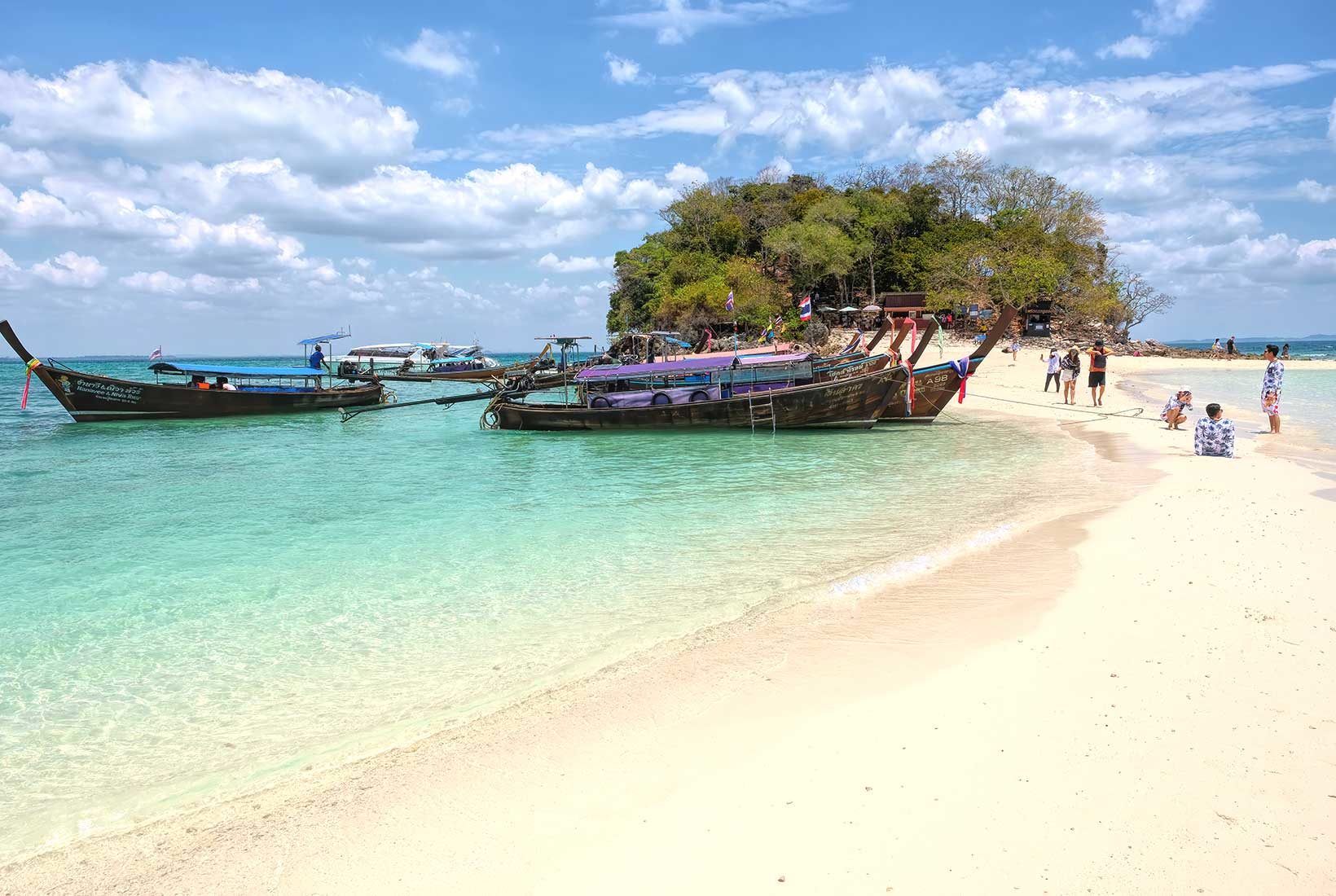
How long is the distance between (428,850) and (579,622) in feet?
10.7

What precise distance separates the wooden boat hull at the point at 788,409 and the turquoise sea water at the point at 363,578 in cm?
222

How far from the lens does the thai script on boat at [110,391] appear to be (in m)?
26.2

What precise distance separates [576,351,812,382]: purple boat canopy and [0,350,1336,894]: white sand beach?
14.7m

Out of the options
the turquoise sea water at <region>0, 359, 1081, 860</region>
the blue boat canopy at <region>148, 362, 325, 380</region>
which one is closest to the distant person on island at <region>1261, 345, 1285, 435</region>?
the turquoise sea water at <region>0, 359, 1081, 860</region>

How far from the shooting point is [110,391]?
→ 26578 mm

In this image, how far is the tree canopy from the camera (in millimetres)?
47844

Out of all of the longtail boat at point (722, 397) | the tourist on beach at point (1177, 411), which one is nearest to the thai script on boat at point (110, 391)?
the longtail boat at point (722, 397)

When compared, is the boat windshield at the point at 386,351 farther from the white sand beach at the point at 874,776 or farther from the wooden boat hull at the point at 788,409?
the white sand beach at the point at 874,776

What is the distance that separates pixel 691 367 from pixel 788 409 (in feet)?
10.2

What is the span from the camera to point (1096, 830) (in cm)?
326

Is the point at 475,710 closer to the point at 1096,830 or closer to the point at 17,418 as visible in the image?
the point at 1096,830

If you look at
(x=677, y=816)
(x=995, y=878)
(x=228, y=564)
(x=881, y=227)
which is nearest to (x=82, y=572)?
(x=228, y=564)

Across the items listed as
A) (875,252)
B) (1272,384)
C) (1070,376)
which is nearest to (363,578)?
(1272,384)

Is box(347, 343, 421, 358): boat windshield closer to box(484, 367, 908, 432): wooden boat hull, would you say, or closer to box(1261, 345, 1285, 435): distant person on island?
box(484, 367, 908, 432): wooden boat hull
